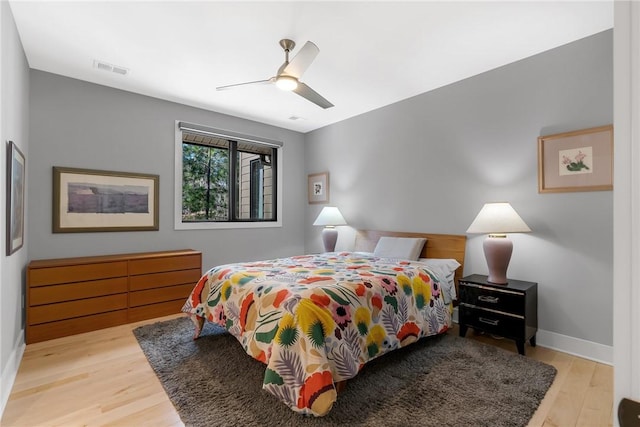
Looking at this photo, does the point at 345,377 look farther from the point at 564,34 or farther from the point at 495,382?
the point at 564,34

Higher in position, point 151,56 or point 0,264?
point 151,56

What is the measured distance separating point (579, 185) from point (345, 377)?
8.05 ft

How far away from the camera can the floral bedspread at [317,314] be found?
175 cm

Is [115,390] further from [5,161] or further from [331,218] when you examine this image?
[331,218]

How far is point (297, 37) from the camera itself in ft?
8.43

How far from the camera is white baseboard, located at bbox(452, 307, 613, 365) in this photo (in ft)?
8.02

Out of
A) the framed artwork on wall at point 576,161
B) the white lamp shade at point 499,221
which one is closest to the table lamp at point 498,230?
the white lamp shade at point 499,221

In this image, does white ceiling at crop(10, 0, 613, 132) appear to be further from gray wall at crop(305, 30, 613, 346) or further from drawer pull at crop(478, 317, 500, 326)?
drawer pull at crop(478, 317, 500, 326)

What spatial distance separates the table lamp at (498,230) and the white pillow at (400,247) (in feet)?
2.58

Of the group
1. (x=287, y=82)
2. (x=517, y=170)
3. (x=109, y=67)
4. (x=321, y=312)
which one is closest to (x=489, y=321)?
(x=517, y=170)

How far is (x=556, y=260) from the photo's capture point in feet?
8.85

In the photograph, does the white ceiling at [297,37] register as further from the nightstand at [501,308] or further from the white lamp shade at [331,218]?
the nightstand at [501,308]


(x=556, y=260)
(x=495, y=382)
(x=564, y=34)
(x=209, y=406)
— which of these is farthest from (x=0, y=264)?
(x=564, y=34)

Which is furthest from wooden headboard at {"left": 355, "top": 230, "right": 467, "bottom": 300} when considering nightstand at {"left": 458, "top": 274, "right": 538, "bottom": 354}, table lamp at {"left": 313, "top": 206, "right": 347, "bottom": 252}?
table lamp at {"left": 313, "top": 206, "right": 347, "bottom": 252}
